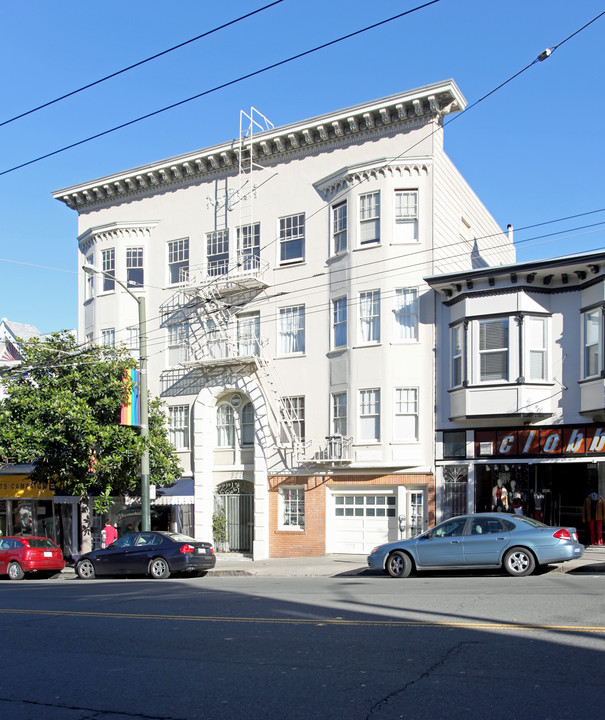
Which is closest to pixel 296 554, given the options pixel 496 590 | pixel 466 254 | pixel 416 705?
pixel 466 254

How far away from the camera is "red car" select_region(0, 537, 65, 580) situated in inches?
959

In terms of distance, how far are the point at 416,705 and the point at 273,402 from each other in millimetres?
20626

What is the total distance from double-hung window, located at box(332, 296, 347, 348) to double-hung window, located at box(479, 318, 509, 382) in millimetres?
4760

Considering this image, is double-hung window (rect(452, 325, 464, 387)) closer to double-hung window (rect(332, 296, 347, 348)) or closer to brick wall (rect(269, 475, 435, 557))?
brick wall (rect(269, 475, 435, 557))

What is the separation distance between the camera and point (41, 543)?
995 inches

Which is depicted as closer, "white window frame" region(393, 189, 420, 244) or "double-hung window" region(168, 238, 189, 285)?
"white window frame" region(393, 189, 420, 244)

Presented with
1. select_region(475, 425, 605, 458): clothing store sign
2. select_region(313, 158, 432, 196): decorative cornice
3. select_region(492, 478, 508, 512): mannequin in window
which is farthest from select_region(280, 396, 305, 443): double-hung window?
select_region(313, 158, 432, 196): decorative cornice

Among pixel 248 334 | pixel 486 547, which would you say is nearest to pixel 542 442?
pixel 486 547

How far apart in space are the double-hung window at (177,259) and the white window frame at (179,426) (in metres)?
4.80

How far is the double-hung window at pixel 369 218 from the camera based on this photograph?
25297 millimetres

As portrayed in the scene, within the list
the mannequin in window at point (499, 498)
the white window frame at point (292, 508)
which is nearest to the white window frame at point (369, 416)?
the white window frame at point (292, 508)

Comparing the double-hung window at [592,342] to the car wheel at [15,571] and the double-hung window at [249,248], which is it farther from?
the car wheel at [15,571]

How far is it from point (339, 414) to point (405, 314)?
12.6ft

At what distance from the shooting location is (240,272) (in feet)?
92.4
